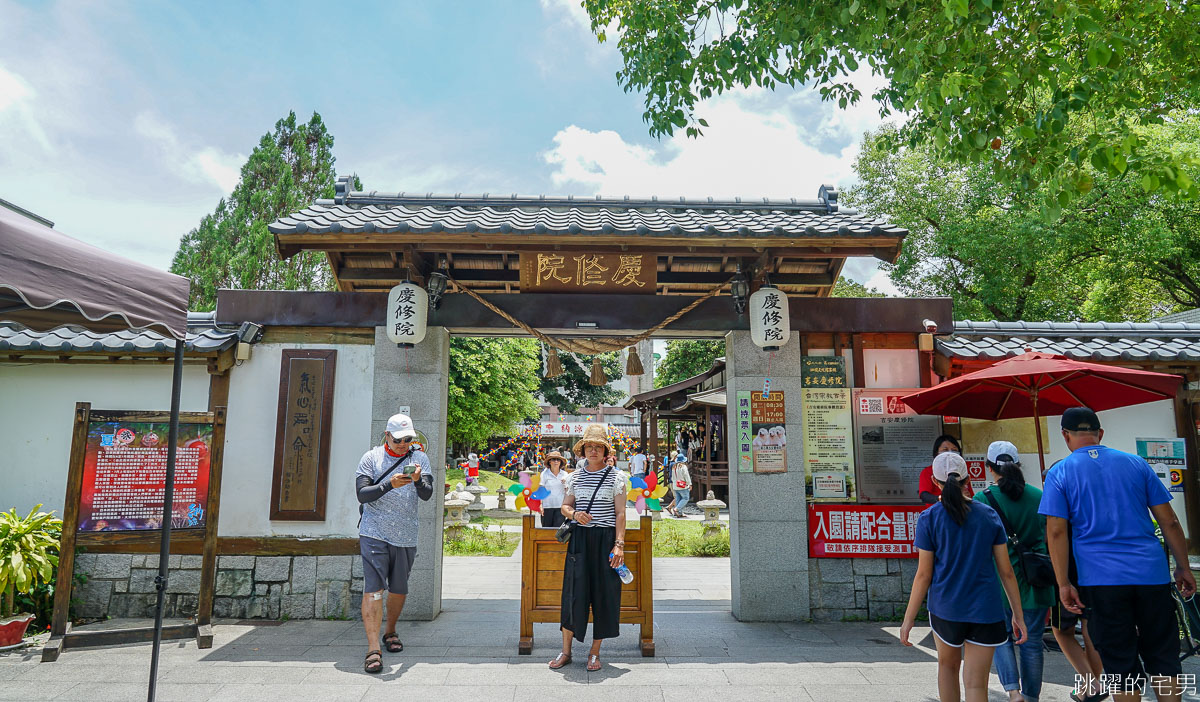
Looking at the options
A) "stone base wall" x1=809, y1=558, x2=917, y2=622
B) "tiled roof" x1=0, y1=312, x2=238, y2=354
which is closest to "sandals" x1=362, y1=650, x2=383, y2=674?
"tiled roof" x1=0, y1=312, x2=238, y2=354

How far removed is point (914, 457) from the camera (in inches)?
259

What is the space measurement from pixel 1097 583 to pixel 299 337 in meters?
6.71

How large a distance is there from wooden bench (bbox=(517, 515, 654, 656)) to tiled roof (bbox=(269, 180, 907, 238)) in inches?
101

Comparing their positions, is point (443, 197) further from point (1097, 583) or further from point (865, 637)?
point (1097, 583)

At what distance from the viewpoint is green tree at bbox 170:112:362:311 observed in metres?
20.9

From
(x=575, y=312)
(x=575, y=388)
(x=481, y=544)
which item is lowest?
(x=481, y=544)

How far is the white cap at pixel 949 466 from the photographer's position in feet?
11.9

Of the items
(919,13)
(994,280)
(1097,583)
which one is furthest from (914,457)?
(994,280)

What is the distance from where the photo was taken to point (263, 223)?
70.1 ft

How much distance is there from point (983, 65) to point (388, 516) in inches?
232

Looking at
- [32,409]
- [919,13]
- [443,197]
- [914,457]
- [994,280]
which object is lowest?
[914,457]

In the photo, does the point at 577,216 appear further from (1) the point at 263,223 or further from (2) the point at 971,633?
(1) the point at 263,223

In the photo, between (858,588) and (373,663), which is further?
(858,588)

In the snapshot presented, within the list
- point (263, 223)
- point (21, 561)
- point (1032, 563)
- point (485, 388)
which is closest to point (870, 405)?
point (1032, 563)
